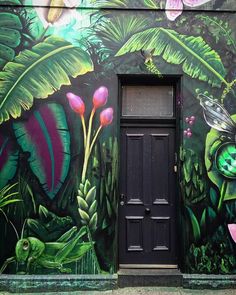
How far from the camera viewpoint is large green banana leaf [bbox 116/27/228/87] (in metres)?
6.10

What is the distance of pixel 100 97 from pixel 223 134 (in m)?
2.08

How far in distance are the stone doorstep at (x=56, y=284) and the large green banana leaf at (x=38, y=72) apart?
2564 millimetres

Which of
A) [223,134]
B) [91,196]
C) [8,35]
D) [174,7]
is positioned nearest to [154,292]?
[91,196]

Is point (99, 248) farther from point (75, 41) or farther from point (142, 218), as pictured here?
point (75, 41)

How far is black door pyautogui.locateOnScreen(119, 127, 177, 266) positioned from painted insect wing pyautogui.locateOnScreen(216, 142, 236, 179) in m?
0.75

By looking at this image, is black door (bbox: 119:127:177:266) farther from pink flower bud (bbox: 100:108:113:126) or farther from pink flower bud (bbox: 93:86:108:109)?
pink flower bud (bbox: 93:86:108:109)

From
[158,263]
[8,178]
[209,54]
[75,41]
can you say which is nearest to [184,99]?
[209,54]

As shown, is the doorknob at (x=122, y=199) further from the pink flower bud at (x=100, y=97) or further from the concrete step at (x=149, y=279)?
the pink flower bud at (x=100, y=97)

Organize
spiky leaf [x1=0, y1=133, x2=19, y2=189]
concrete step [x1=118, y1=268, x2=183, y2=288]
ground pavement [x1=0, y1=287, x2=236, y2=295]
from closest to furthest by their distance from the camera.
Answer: ground pavement [x1=0, y1=287, x2=236, y2=295] → concrete step [x1=118, y1=268, x2=183, y2=288] → spiky leaf [x1=0, y1=133, x2=19, y2=189]

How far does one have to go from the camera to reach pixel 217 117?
6.09 m

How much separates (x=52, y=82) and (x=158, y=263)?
344 cm

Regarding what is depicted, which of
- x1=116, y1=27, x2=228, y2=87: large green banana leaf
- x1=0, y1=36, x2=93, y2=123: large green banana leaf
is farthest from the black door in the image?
x1=0, y1=36, x2=93, y2=123: large green banana leaf

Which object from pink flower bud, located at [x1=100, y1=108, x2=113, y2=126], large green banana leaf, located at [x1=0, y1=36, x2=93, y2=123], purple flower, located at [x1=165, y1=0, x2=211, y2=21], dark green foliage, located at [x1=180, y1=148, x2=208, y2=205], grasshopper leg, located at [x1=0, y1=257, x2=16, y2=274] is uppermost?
purple flower, located at [x1=165, y1=0, x2=211, y2=21]

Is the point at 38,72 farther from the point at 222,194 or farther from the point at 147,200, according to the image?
the point at 222,194
